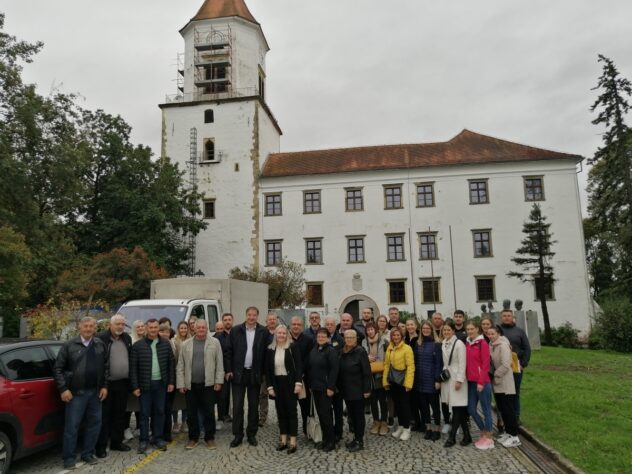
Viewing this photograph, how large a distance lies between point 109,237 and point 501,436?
1145 inches

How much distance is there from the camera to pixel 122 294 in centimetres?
2406

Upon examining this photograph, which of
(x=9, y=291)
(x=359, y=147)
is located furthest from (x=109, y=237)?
(x=359, y=147)

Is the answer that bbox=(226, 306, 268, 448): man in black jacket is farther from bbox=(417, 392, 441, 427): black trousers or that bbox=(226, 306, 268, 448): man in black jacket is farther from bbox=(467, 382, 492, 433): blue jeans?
bbox=(467, 382, 492, 433): blue jeans

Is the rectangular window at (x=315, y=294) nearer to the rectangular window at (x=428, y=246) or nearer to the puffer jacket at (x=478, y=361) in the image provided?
the rectangular window at (x=428, y=246)

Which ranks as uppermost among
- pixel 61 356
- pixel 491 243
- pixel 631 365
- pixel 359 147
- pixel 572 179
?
pixel 359 147

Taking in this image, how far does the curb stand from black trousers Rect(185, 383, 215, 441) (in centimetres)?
491

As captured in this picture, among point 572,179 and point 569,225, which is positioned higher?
point 572,179

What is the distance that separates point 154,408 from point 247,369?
59.2 inches

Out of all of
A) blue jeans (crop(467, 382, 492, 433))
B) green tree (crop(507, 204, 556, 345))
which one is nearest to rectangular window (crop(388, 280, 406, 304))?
green tree (crop(507, 204, 556, 345))

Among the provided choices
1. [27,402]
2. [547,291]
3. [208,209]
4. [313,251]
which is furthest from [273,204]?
[27,402]

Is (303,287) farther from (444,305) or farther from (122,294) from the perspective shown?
(122,294)

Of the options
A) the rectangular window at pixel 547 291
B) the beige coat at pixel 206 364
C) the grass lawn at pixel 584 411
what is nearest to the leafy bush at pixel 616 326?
the grass lawn at pixel 584 411

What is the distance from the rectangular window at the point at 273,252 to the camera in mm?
34662

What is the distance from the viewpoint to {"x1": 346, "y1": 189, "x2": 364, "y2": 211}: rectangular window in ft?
114
